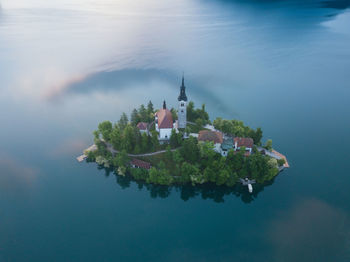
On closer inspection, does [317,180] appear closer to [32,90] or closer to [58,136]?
[58,136]

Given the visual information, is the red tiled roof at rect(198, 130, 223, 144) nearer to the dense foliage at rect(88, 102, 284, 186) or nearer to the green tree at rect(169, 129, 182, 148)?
the dense foliage at rect(88, 102, 284, 186)

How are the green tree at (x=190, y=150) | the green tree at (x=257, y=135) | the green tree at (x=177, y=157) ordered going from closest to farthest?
the green tree at (x=190, y=150)
the green tree at (x=177, y=157)
the green tree at (x=257, y=135)

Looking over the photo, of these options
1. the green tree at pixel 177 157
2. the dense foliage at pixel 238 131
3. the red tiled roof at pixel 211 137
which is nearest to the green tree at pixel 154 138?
the green tree at pixel 177 157

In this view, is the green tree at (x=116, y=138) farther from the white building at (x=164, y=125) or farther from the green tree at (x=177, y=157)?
the green tree at (x=177, y=157)

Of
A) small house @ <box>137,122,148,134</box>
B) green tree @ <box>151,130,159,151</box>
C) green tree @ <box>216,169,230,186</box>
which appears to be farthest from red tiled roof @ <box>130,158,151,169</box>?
green tree @ <box>216,169,230,186</box>

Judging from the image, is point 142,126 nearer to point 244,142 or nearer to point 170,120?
point 170,120

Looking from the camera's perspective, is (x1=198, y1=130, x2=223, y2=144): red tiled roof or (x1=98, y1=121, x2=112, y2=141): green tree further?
(x1=98, y1=121, x2=112, y2=141): green tree
